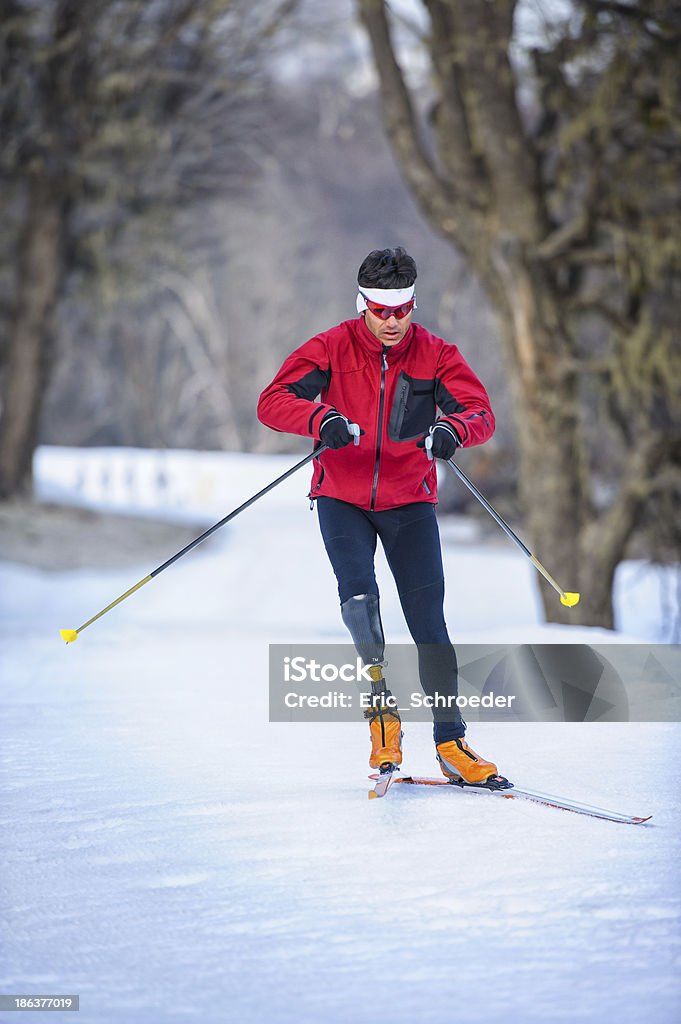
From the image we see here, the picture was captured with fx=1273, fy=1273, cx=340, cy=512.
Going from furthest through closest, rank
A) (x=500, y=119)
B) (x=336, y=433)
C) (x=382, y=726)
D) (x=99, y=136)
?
(x=99, y=136), (x=500, y=119), (x=382, y=726), (x=336, y=433)

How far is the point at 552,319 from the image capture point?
320 inches

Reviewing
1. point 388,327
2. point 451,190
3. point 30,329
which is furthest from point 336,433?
point 30,329

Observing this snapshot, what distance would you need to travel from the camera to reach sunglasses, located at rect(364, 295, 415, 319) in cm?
321

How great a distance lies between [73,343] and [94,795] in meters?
19.0

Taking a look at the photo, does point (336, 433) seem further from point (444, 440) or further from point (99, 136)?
point (99, 136)

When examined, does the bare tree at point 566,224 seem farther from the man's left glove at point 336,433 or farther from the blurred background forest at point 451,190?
the man's left glove at point 336,433

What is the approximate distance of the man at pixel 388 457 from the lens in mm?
3254

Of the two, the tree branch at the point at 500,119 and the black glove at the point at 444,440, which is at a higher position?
the tree branch at the point at 500,119

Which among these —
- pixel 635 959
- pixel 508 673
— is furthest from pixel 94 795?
pixel 508 673

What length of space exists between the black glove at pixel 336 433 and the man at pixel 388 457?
138mm

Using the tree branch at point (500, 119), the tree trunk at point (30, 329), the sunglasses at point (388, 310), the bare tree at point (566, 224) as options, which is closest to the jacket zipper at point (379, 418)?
the sunglasses at point (388, 310)

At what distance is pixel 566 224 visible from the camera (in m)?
8.22

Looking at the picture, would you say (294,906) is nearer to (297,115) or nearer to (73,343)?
(73,343)

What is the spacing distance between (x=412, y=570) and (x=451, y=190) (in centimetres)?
559
